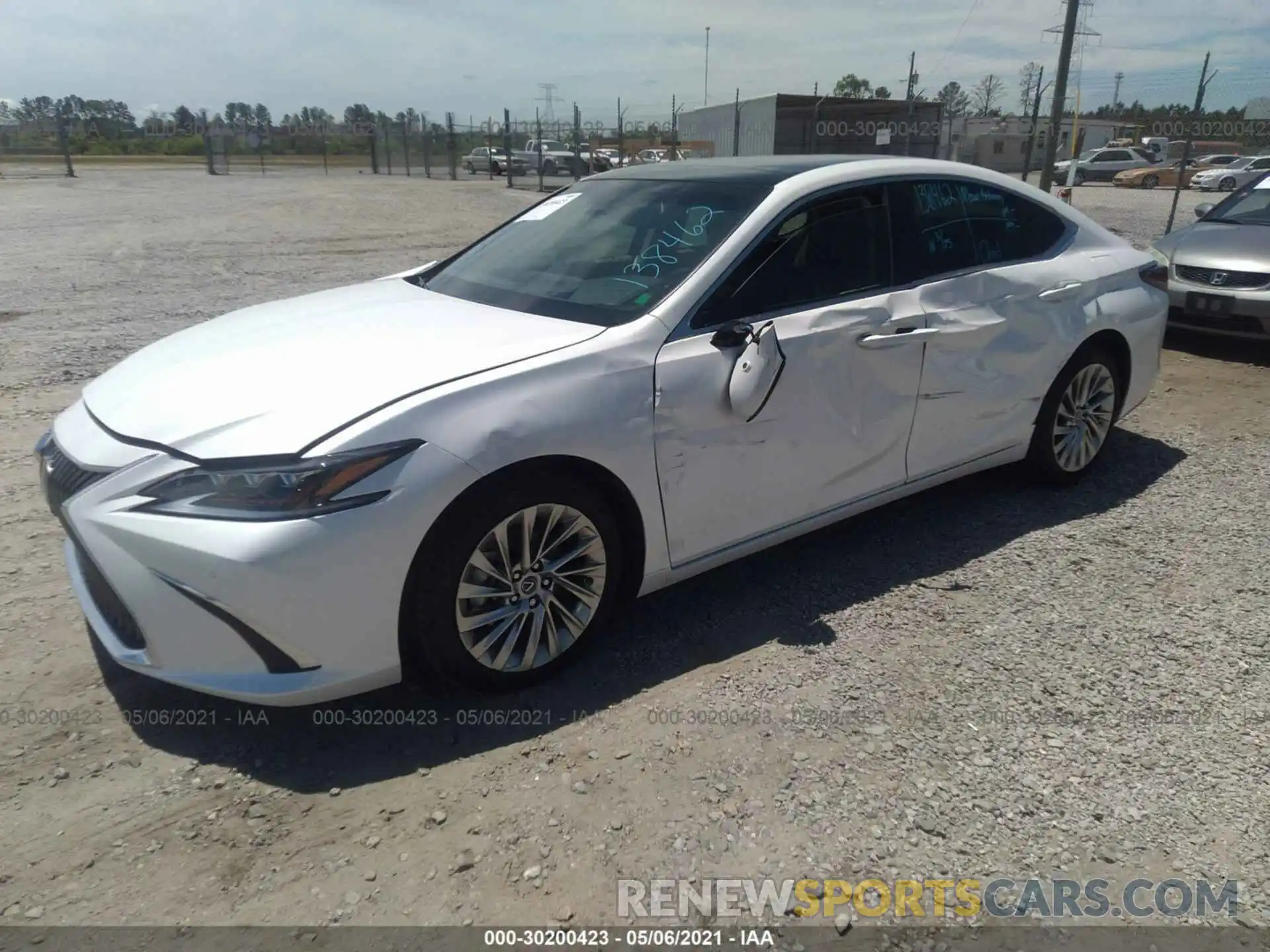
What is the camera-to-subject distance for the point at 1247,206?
8.20 m

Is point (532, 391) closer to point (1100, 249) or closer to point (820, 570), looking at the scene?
point (820, 570)

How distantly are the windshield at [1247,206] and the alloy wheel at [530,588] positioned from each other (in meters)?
7.87

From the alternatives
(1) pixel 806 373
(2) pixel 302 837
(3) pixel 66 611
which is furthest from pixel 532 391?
(3) pixel 66 611

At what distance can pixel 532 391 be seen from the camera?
2705 mm

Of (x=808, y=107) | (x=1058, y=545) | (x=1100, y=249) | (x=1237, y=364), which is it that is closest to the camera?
(x=1058, y=545)

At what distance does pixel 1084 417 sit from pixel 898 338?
160 cm

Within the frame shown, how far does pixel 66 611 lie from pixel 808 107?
27.0 m

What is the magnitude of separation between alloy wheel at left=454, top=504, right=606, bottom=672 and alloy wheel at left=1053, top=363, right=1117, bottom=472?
2.73 meters

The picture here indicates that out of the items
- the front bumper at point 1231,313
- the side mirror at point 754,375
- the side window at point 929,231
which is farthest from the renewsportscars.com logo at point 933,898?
the front bumper at point 1231,313

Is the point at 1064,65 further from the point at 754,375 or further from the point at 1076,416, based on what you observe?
the point at 754,375

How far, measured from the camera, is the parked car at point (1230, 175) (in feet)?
97.9

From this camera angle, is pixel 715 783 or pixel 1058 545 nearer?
pixel 715 783

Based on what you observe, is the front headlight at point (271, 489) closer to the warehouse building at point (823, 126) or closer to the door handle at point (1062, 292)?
the door handle at point (1062, 292)

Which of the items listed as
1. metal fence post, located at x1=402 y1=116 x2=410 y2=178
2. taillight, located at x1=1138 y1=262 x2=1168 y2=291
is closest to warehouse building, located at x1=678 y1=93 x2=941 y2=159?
metal fence post, located at x1=402 y1=116 x2=410 y2=178
